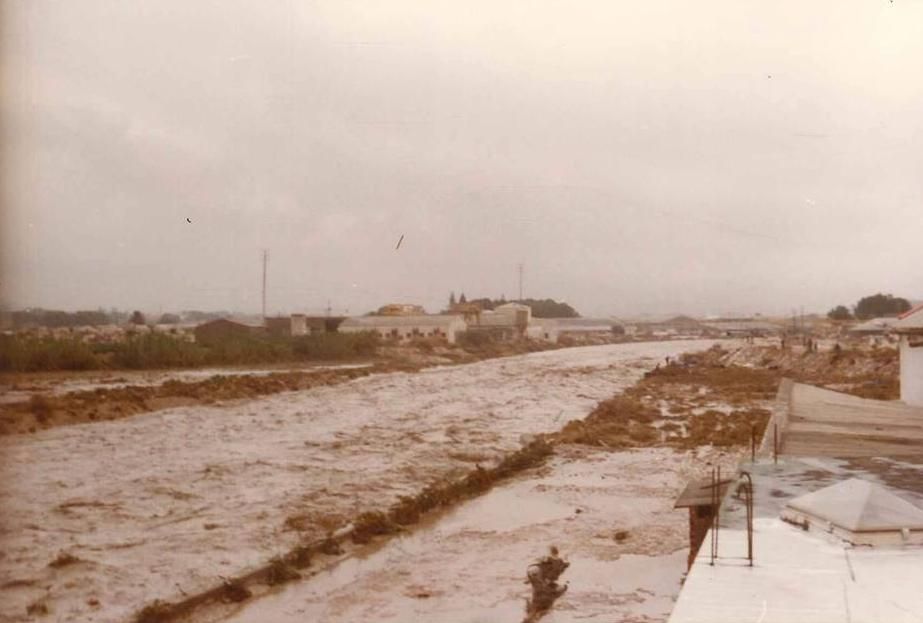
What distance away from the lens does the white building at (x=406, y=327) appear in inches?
2884

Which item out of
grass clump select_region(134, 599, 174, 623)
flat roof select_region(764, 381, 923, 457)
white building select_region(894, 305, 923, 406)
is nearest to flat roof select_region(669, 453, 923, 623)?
flat roof select_region(764, 381, 923, 457)

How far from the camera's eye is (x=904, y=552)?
5.73 meters

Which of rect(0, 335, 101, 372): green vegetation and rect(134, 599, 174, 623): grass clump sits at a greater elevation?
rect(0, 335, 101, 372): green vegetation

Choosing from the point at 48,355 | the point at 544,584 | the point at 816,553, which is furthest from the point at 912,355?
the point at 48,355

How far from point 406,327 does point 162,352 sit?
98.9ft

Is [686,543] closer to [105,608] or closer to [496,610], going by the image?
[496,610]

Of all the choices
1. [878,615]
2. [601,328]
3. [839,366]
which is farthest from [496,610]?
[601,328]

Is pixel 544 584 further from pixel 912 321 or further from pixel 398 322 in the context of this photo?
pixel 398 322

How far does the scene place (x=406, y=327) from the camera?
75.2 metres

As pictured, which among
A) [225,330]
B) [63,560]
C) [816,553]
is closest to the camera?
[816,553]

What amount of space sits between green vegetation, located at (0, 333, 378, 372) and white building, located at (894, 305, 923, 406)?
3414 cm

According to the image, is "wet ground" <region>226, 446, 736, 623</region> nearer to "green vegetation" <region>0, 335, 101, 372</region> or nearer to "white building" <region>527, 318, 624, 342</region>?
"green vegetation" <region>0, 335, 101, 372</region>

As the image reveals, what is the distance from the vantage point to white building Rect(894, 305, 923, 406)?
648 inches

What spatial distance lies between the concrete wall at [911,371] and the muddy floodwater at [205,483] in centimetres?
788
